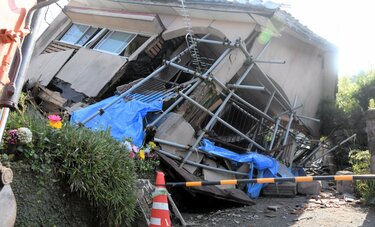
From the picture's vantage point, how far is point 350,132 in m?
14.7

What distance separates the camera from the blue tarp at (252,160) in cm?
859

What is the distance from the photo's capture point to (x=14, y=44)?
2.36 m

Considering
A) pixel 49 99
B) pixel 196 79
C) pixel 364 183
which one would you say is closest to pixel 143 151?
pixel 196 79

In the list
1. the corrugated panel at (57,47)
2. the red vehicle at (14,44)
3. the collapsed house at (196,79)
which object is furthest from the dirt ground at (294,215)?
the corrugated panel at (57,47)

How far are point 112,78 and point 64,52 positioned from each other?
2.91 m

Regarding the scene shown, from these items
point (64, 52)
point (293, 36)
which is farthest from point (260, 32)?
point (64, 52)

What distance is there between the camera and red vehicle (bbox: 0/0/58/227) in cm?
229

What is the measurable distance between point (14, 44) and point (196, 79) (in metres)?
6.59

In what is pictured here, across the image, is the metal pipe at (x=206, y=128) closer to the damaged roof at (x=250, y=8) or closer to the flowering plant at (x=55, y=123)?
the damaged roof at (x=250, y=8)

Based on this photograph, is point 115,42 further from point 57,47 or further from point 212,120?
point 212,120

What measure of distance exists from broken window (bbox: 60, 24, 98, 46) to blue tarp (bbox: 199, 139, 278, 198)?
6.44m

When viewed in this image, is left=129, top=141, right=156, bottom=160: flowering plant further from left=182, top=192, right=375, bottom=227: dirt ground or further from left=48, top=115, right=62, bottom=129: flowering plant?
left=48, top=115, right=62, bottom=129: flowering plant

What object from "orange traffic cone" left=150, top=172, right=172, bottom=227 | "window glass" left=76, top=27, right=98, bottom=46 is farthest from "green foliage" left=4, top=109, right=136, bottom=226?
"window glass" left=76, top=27, right=98, bottom=46

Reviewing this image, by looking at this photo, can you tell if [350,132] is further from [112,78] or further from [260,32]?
[112,78]
